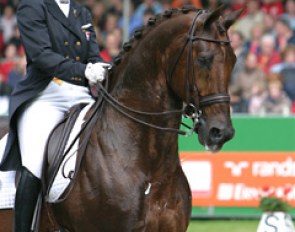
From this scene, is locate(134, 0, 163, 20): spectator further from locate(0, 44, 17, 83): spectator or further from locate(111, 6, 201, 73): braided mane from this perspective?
locate(111, 6, 201, 73): braided mane

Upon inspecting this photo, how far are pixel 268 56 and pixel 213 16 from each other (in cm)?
934

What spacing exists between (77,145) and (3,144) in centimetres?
80

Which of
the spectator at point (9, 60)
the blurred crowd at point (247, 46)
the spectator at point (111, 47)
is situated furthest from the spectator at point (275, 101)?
the spectator at point (9, 60)

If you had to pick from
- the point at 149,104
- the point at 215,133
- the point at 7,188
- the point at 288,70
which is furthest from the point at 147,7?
the point at 215,133

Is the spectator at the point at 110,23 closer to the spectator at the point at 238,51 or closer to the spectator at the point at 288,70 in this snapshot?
the spectator at the point at 238,51

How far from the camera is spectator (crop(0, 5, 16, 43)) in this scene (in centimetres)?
1640

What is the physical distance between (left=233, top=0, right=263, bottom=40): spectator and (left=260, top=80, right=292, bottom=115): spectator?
8.93 ft

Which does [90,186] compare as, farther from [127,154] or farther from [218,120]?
[218,120]

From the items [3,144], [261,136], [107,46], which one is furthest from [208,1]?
[3,144]

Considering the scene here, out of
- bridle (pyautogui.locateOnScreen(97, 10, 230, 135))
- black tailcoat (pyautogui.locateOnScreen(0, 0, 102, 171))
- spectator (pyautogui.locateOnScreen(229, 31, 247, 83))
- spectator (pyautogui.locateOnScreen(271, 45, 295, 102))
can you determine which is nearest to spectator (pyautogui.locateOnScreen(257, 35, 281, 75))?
spectator (pyautogui.locateOnScreen(271, 45, 295, 102))

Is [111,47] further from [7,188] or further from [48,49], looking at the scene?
[48,49]

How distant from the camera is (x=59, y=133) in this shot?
6430mm

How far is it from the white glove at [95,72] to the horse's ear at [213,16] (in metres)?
0.83

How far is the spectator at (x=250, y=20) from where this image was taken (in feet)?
52.7
